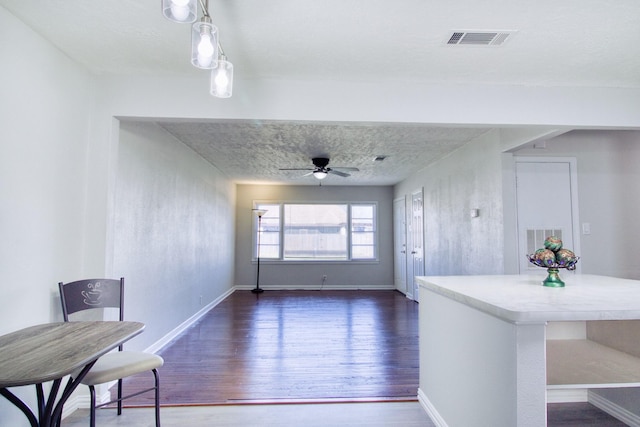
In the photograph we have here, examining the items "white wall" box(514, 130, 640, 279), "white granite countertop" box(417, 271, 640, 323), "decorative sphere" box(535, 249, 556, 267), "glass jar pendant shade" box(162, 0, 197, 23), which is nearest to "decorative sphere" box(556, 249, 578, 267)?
"decorative sphere" box(535, 249, 556, 267)

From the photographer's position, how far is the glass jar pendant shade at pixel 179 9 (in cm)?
116

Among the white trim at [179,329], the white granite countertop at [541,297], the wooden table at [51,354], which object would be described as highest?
the white granite countertop at [541,297]

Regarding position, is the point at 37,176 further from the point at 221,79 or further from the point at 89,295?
the point at 221,79

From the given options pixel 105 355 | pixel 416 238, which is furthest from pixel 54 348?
pixel 416 238

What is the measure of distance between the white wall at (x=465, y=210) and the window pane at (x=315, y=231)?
255cm

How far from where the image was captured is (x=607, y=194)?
147 inches

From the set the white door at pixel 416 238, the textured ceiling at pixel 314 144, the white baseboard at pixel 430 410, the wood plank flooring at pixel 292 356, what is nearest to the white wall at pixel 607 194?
the textured ceiling at pixel 314 144

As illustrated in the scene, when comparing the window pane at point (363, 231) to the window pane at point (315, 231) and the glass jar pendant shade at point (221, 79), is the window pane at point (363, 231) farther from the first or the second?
the glass jar pendant shade at point (221, 79)

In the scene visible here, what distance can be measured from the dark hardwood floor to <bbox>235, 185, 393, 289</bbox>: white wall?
2067 mm

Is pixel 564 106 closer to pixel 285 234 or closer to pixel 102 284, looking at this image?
pixel 102 284

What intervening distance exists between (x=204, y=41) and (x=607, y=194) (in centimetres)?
426

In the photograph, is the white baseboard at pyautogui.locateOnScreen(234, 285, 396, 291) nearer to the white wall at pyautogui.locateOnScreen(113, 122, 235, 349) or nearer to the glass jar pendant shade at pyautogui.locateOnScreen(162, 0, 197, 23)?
the white wall at pyautogui.locateOnScreen(113, 122, 235, 349)

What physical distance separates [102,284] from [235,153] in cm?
297

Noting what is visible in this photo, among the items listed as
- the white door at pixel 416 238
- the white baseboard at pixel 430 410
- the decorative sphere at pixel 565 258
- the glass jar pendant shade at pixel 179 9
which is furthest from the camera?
the white door at pixel 416 238
